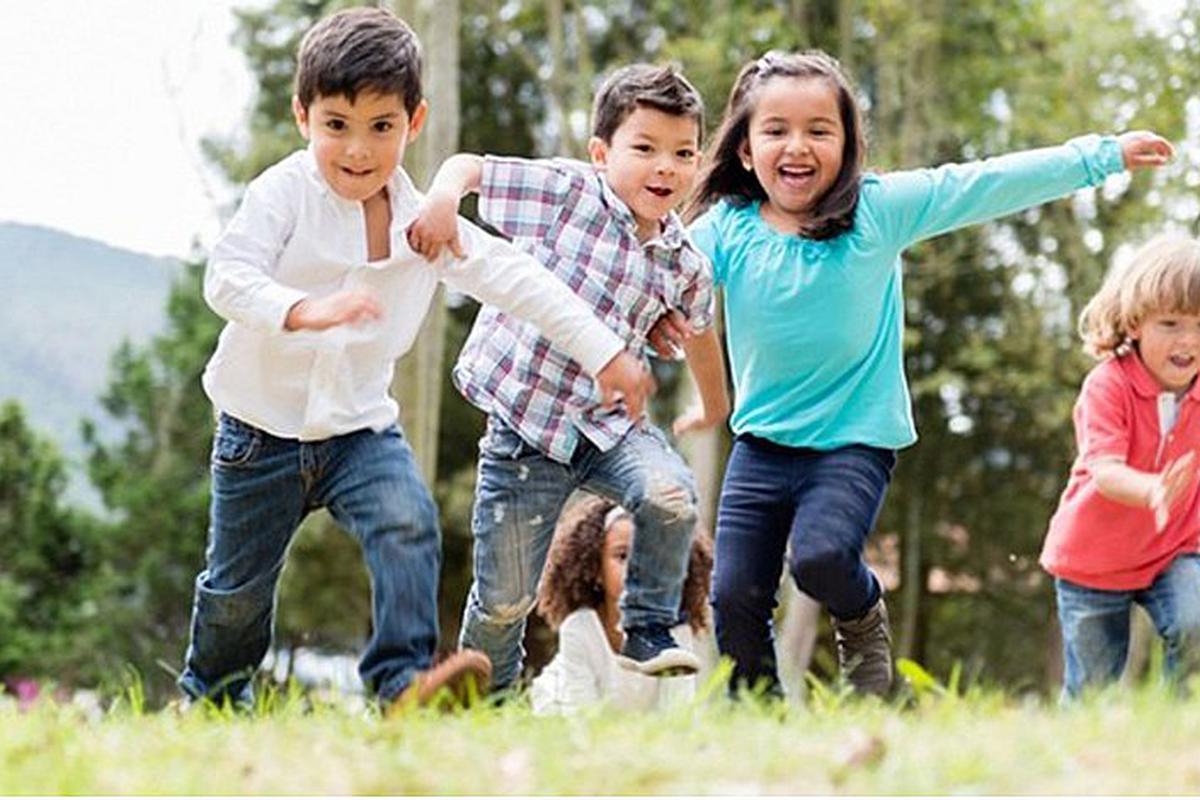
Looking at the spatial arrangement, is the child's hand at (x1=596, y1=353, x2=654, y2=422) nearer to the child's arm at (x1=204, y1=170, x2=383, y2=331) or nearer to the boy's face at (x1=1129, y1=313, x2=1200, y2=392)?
the child's arm at (x1=204, y1=170, x2=383, y2=331)

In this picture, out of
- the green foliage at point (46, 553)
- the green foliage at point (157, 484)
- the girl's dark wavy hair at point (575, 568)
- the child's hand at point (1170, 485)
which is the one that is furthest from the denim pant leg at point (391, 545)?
the green foliage at point (46, 553)

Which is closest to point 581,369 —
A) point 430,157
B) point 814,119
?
point 814,119

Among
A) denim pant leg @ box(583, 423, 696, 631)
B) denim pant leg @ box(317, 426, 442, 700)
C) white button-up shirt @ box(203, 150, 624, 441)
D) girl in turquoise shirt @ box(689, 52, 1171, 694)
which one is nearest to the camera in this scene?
denim pant leg @ box(317, 426, 442, 700)

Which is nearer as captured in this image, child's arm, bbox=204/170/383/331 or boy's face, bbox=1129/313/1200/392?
child's arm, bbox=204/170/383/331

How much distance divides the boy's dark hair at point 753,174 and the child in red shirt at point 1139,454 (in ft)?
2.85

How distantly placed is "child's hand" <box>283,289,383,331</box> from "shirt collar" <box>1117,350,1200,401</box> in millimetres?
2369

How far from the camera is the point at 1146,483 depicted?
5.14 metres

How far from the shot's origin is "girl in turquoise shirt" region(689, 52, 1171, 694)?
17.7 feet

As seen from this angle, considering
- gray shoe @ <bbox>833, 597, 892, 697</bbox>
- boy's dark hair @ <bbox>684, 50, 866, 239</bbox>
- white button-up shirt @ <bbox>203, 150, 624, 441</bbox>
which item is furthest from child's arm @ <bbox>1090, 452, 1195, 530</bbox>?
white button-up shirt @ <bbox>203, 150, 624, 441</bbox>

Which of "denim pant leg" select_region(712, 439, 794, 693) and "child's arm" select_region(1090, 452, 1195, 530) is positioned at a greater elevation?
"child's arm" select_region(1090, 452, 1195, 530)

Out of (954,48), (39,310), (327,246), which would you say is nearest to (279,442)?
(327,246)

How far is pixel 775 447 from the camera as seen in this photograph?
5.45m

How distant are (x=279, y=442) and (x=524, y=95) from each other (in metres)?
19.9

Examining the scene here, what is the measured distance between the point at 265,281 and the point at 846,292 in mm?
1751
